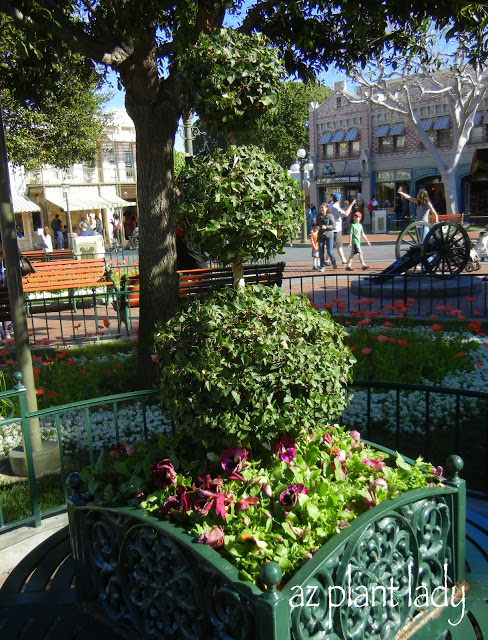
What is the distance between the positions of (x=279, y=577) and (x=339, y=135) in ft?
141

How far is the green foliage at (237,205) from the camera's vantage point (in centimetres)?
256

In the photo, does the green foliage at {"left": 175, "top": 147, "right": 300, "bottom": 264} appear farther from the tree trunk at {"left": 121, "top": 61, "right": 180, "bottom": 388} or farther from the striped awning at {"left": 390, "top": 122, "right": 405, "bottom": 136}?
the striped awning at {"left": 390, "top": 122, "right": 405, "bottom": 136}

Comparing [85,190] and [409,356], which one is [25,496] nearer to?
[409,356]

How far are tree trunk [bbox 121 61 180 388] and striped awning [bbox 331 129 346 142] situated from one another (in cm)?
3846

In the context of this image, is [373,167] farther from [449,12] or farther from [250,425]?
[250,425]

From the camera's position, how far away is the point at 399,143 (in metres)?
38.8

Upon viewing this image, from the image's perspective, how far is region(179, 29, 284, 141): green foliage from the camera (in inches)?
104

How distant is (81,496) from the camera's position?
2668mm

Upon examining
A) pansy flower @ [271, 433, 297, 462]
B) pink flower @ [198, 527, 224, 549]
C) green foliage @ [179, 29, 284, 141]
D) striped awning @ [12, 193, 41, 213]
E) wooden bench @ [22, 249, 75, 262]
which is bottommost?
pink flower @ [198, 527, 224, 549]

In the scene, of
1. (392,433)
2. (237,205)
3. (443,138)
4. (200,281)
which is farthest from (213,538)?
(443,138)

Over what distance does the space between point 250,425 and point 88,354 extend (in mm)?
5164

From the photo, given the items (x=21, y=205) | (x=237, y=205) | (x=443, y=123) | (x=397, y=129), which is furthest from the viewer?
(x=397, y=129)

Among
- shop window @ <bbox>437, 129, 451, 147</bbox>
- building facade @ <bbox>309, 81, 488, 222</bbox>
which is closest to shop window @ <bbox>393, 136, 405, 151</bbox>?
building facade @ <bbox>309, 81, 488, 222</bbox>

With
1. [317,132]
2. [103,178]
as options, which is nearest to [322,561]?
[317,132]
